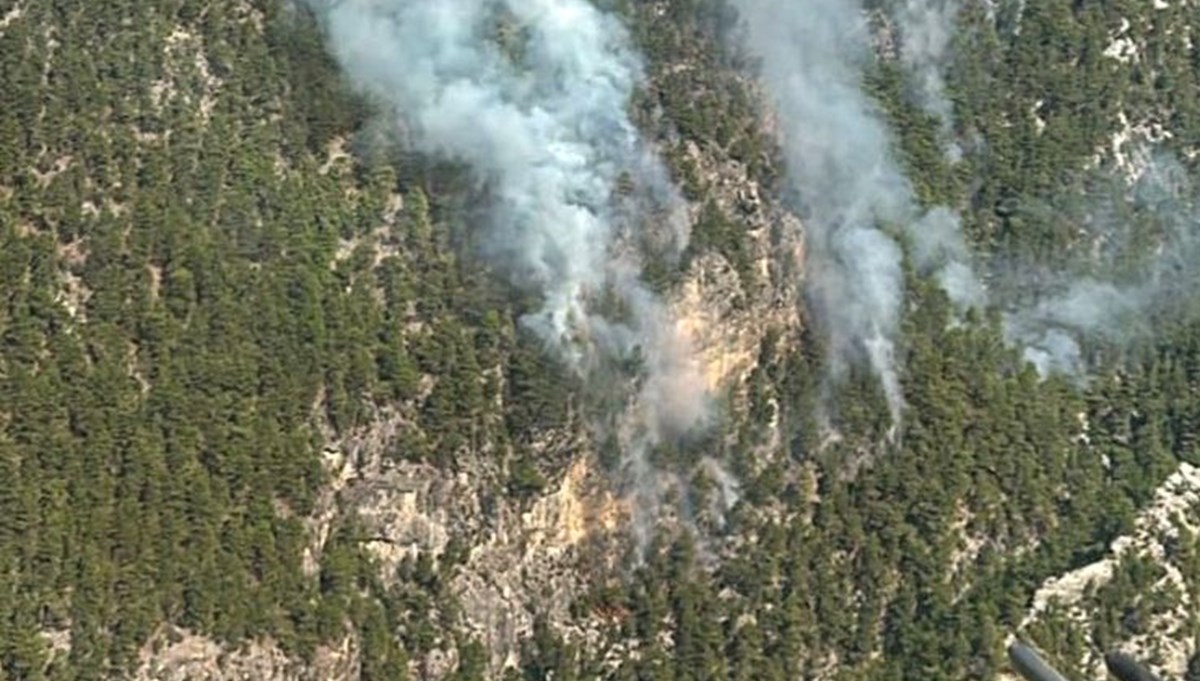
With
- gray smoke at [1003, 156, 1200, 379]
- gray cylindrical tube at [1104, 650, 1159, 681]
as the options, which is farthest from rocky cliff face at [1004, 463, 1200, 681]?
gray cylindrical tube at [1104, 650, 1159, 681]

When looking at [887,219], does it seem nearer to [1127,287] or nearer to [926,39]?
[926,39]

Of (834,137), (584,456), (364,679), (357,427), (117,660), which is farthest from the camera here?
(834,137)

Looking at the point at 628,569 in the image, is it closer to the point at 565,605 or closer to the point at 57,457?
the point at 565,605

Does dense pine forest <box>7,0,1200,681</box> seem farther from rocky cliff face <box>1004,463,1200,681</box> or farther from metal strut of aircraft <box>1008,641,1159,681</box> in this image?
metal strut of aircraft <box>1008,641,1159,681</box>

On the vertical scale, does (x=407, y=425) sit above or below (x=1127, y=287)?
below

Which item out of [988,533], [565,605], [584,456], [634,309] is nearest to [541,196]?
[634,309]

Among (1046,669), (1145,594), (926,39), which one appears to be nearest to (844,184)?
(926,39)

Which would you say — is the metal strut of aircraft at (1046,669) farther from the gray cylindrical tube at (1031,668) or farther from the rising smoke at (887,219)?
the rising smoke at (887,219)
